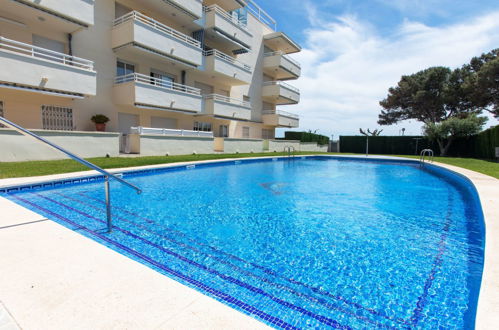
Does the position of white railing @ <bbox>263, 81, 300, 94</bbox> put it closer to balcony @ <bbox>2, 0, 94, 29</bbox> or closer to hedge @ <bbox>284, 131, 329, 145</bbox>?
hedge @ <bbox>284, 131, 329, 145</bbox>

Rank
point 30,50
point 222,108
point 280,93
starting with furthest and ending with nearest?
1. point 280,93
2. point 222,108
3. point 30,50

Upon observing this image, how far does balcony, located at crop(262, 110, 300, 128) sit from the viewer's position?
1158 inches

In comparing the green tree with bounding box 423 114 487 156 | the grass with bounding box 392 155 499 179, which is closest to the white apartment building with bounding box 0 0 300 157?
the grass with bounding box 392 155 499 179

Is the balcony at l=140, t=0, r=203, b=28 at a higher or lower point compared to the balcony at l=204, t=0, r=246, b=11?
lower

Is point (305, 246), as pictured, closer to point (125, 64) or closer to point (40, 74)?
point (40, 74)

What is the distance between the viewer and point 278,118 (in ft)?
96.5

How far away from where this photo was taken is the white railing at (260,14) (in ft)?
89.6

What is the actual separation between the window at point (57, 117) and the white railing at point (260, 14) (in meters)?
21.3

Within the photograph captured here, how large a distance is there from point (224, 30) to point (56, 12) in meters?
12.6

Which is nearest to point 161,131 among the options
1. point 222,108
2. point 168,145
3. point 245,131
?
point 168,145

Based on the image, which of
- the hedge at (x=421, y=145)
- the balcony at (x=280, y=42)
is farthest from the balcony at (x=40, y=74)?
the hedge at (x=421, y=145)

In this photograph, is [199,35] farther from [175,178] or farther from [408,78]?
[408,78]

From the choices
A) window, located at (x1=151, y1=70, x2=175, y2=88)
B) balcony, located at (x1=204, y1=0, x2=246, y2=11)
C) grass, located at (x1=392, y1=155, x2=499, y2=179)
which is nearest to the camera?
grass, located at (x1=392, y1=155, x2=499, y2=179)

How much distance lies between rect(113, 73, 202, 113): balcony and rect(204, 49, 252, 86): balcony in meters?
3.66
